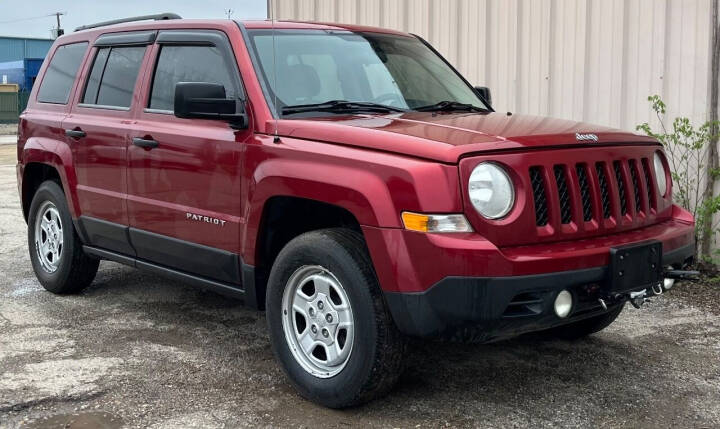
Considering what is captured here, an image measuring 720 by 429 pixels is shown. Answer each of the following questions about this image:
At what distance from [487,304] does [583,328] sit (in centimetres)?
181

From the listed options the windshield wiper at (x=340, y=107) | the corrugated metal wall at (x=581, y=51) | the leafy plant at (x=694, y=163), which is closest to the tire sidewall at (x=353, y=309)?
the windshield wiper at (x=340, y=107)

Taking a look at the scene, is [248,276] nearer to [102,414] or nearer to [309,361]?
[309,361]

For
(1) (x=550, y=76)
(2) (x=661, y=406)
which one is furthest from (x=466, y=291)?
(1) (x=550, y=76)

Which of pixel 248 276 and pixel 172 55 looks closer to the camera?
pixel 248 276

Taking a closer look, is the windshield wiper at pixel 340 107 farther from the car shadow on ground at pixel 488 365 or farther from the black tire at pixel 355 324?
the car shadow on ground at pixel 488 365

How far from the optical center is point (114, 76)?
18.5 ft

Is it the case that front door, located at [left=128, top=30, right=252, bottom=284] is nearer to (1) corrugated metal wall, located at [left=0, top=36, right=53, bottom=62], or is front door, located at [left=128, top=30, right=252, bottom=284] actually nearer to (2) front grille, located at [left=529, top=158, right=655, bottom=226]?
(2) front grille, located at [left=529, top=158, right=655, bottom=226]

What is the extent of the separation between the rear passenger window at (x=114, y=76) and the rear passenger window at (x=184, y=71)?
0.27m

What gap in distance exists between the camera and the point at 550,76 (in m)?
7.77

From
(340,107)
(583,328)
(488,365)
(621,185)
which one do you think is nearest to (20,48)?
(340,107)

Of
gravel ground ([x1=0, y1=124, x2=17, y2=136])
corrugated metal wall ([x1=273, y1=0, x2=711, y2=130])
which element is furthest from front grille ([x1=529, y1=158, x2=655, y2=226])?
gravel ground ([x1=0, y1=124, x2=17, y2=136])

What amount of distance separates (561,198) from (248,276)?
64.4 inches

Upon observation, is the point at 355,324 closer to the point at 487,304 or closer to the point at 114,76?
the point at 487,304

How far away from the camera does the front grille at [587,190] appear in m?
3.69
